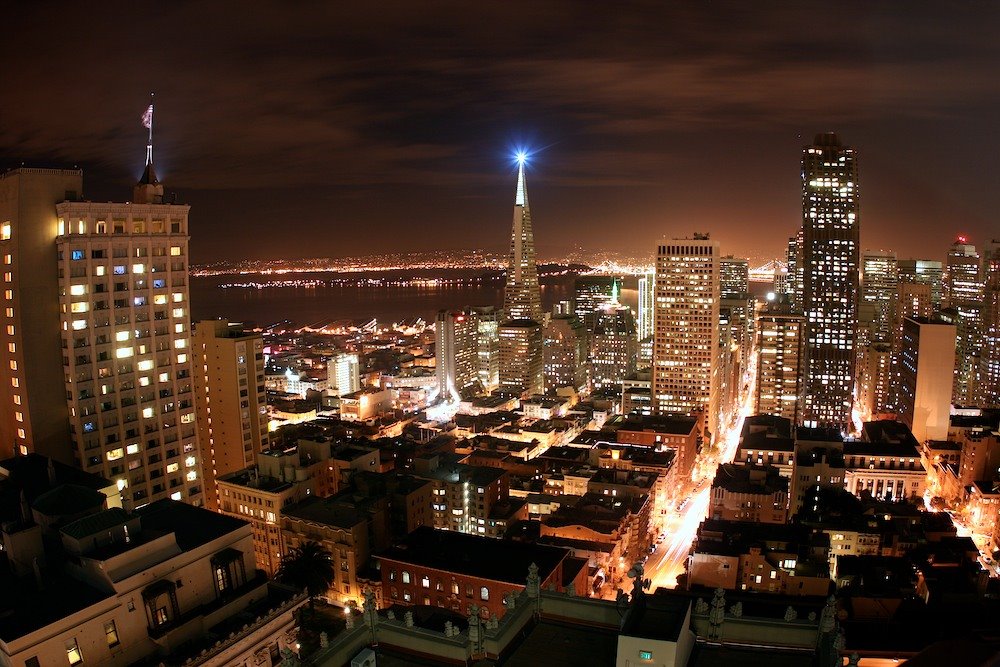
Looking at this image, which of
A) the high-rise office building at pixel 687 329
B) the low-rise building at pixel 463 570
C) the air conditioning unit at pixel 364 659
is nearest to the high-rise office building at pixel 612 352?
the high-rise office building at pixel 687 329

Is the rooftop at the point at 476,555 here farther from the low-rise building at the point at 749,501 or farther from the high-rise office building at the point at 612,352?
the high-rise office building at the point at 612,352

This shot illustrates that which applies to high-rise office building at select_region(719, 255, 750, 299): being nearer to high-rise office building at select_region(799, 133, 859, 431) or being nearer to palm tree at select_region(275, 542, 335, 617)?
high-rise office building at select_region(799, 133, 859, 431)

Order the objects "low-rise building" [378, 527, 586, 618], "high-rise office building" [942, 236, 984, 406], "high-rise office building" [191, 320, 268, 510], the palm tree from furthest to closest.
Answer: "high-rise office building" [942, 236, 984, 406], "high-rise office building" [191, 320, 268, 510], the palm tree, "low-rise building" [378, 527, 586, 618]

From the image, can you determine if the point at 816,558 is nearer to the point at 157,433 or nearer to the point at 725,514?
the point at 725,514

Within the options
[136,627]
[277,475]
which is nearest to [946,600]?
[136,627]

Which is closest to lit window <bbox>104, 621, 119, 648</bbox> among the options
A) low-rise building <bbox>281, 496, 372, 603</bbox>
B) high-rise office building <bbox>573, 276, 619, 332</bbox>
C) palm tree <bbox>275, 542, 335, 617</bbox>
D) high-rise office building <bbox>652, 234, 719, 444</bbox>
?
palm tree <bbox>275, 542, 335, 617</bbox>

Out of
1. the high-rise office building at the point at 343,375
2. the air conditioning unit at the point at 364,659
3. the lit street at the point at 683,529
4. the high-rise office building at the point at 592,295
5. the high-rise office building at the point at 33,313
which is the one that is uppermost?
the high-rise office building at the point at 33,313

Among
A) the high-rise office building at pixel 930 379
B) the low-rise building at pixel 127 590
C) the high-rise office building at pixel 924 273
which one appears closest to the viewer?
the low-rise building at pixel 127 590
